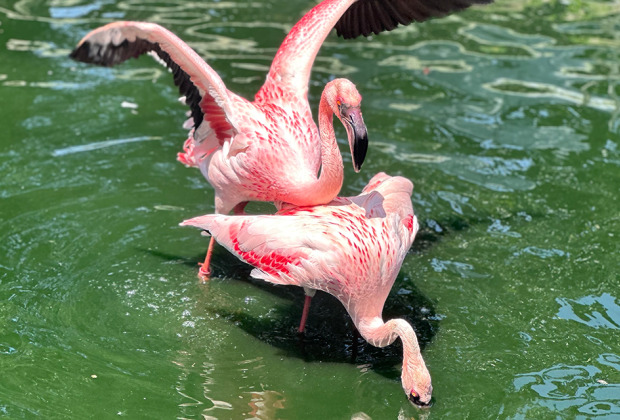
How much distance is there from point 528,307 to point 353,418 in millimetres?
1801

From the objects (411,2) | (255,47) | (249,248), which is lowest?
(249,248)

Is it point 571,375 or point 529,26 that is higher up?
point 529,26

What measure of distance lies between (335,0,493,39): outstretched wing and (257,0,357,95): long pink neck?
277mm

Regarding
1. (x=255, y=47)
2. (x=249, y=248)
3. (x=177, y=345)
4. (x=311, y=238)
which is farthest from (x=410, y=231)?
(x=255, y=47)

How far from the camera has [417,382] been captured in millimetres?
4066

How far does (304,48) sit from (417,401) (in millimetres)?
2768

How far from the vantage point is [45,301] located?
494 cm

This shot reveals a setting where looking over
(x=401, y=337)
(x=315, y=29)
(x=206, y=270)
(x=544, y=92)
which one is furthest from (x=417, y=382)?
(x=544, y=92)

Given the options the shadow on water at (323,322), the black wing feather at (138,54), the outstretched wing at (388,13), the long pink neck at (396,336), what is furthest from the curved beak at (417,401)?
the outstretched wing at (388,13)

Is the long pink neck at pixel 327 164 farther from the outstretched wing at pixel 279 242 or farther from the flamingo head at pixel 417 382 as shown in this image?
the flamingo head at pixel 417 382

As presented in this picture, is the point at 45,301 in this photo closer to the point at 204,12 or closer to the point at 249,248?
the point at 249,248

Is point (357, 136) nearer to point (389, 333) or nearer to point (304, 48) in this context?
point (389, 333)

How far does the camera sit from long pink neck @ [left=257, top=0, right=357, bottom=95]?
17.8 ft

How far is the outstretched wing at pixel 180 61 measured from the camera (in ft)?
16.2
